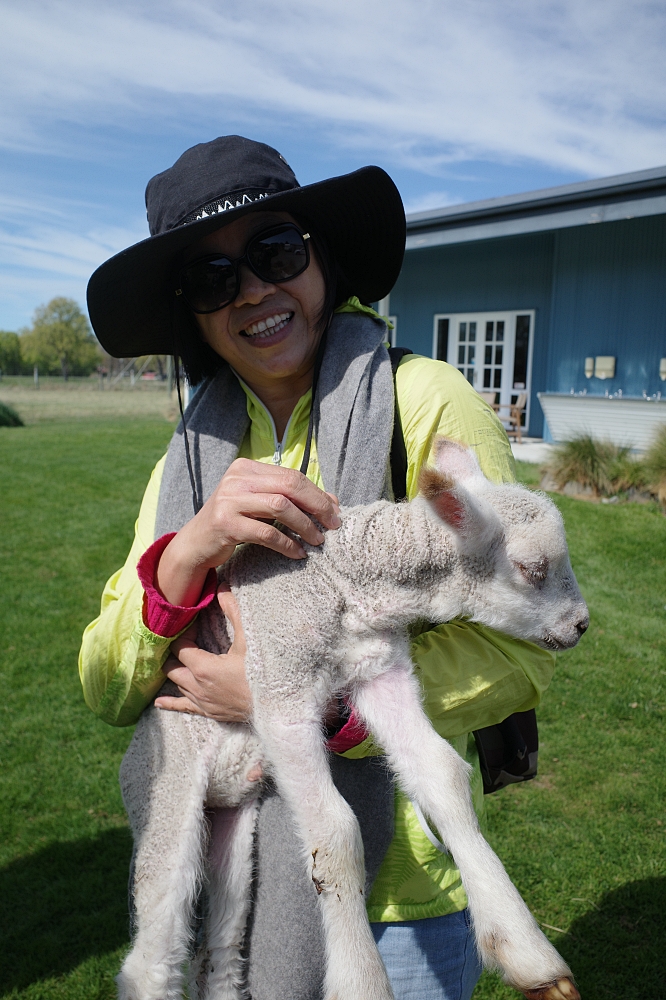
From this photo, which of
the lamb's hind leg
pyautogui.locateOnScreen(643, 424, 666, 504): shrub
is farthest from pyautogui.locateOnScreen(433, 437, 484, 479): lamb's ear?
pyautogui.locateOnScreen(643, 424, 666, 504): shrub

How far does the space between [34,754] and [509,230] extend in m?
13.4

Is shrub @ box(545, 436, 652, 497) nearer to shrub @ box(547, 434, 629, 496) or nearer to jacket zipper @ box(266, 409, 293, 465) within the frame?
shrub @ box(547, 434, 629, 496)

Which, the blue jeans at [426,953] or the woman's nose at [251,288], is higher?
the woman's nose at [251,288]

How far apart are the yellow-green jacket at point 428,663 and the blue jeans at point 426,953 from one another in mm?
47

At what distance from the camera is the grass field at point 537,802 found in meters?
3.62

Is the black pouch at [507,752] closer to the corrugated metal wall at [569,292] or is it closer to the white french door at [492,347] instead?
the corrugated metal wall at [569,292]

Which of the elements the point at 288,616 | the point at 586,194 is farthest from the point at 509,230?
the point at 288,616

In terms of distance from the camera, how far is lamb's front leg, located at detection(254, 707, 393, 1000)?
1687 mm

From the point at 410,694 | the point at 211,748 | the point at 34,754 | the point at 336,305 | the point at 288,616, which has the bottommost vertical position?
the point at 34,754

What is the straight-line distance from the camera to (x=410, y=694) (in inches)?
76.4

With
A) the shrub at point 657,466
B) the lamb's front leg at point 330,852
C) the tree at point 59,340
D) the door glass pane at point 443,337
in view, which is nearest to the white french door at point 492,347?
the door glass pane at point 443,337

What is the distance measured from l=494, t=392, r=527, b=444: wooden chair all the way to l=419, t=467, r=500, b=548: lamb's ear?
1466 centimetres

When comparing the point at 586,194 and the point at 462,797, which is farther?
the point at 586,194

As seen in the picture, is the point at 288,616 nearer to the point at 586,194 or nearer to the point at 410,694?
the point at 410,694
